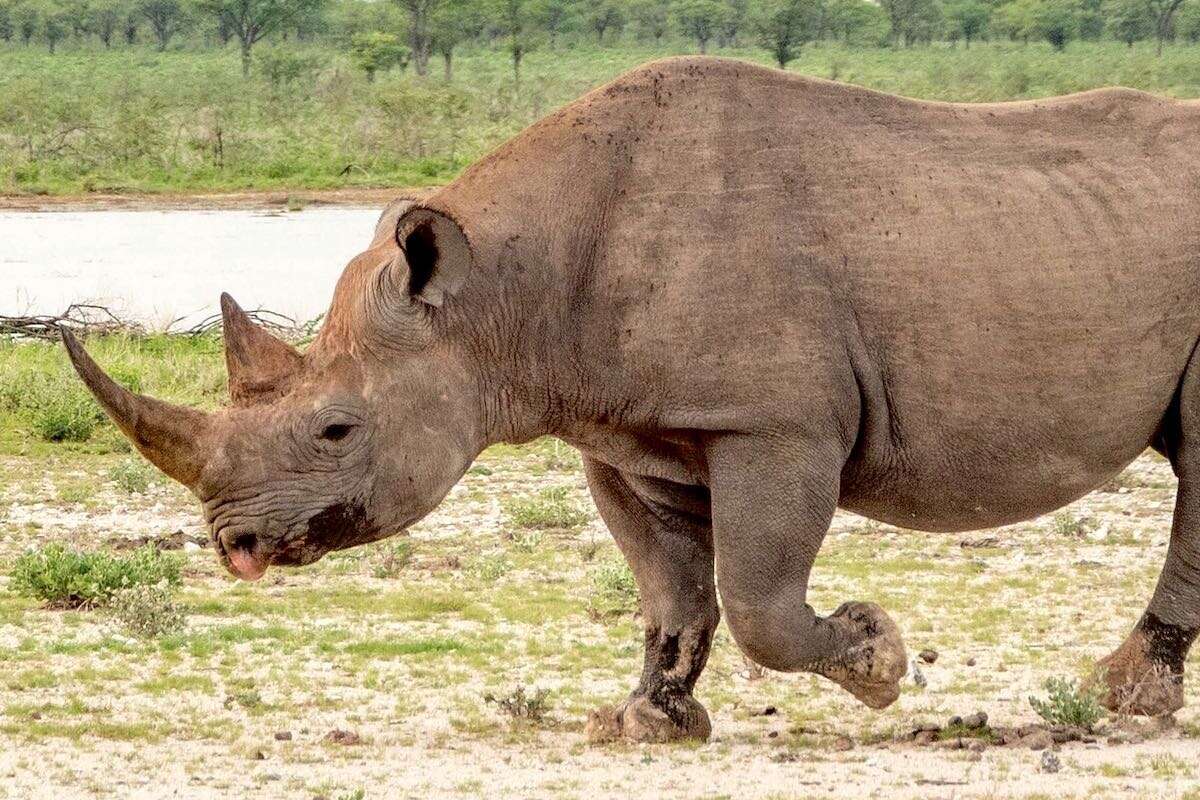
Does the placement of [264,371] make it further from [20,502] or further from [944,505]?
[20,502]

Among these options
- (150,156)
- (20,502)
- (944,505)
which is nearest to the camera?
(944,505)

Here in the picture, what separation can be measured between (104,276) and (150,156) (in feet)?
56.0

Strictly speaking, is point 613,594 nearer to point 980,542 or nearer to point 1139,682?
point 980,542

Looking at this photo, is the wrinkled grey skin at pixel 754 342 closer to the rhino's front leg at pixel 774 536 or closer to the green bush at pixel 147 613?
the rhino's front leg at pixel 774 536

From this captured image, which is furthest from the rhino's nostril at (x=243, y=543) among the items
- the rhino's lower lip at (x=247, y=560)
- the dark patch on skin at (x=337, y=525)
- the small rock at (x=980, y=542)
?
the small rock at (x=980, y=542)

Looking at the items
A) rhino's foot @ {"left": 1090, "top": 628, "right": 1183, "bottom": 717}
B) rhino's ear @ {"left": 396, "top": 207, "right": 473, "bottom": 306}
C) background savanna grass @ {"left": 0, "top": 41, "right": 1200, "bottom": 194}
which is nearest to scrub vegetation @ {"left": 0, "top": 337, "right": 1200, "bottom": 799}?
rhino's foot @ {"left": 1090, "top": 628, "right": 1183, "bottom": 717}

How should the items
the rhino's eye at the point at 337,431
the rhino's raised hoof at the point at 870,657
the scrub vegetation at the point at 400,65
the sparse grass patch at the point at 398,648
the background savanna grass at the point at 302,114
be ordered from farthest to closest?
the scrub vegetation at the point at 400,65 → the background savanna grass at the point at 302,114 → the sparse grass patch at the point at 398,648 → the rhino's raised hoof at the point at 870,657 → the rhino's eye at the point at 337,431

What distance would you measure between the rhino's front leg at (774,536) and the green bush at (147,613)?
329 cm

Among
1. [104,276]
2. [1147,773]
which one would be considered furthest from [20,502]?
[104,276]

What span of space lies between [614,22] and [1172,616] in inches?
3617

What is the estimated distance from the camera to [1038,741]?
286 inches

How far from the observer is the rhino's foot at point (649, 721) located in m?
7.64

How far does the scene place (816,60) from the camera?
7675 centimetres

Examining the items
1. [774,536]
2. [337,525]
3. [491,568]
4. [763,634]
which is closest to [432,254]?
[337,525]
